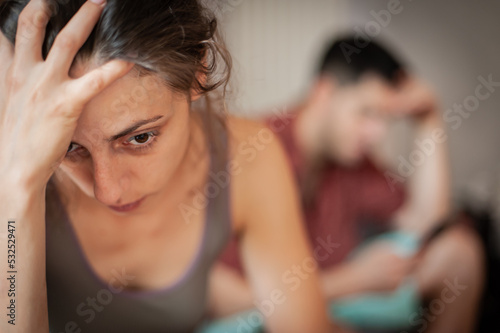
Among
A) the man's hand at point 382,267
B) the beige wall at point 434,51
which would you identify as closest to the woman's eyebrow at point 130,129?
the beige wall at point 434,51

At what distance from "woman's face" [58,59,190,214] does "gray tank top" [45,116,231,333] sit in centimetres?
8

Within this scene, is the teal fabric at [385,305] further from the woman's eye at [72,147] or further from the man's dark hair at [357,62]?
the woman's eye at [72,147]

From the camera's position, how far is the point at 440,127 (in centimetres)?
105

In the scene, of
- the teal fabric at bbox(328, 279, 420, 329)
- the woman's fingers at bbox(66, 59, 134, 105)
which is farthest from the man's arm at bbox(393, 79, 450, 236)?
the woman's fingers at bbox(66, 59, 134, 105)

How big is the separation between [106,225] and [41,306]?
14 centimetres

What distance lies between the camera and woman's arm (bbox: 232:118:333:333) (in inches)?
30.5

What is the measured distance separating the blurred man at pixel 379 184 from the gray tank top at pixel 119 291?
0.27 meters

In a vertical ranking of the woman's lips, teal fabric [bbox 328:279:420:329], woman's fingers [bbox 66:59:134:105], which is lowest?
teal fabric [bbox 328:279:420:329]

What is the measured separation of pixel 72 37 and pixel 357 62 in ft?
2.21

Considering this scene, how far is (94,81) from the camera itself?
20.9 inches

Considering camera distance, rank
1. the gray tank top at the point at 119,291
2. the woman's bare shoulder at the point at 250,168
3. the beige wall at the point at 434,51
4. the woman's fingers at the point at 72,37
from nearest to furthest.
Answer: the woman's fingers at the point at 72,37 → the gray tank top at the point at 119,291 → the woman's bare shoulder at the point at 250,168 → the beige wall at the point at 434,51

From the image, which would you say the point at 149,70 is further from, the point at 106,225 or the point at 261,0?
the point at 261,0

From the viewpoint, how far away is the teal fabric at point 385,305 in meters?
0.96

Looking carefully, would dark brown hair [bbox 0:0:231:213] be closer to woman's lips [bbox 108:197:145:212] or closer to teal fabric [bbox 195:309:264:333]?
woman's lips [bbox 108:197:145:212]
